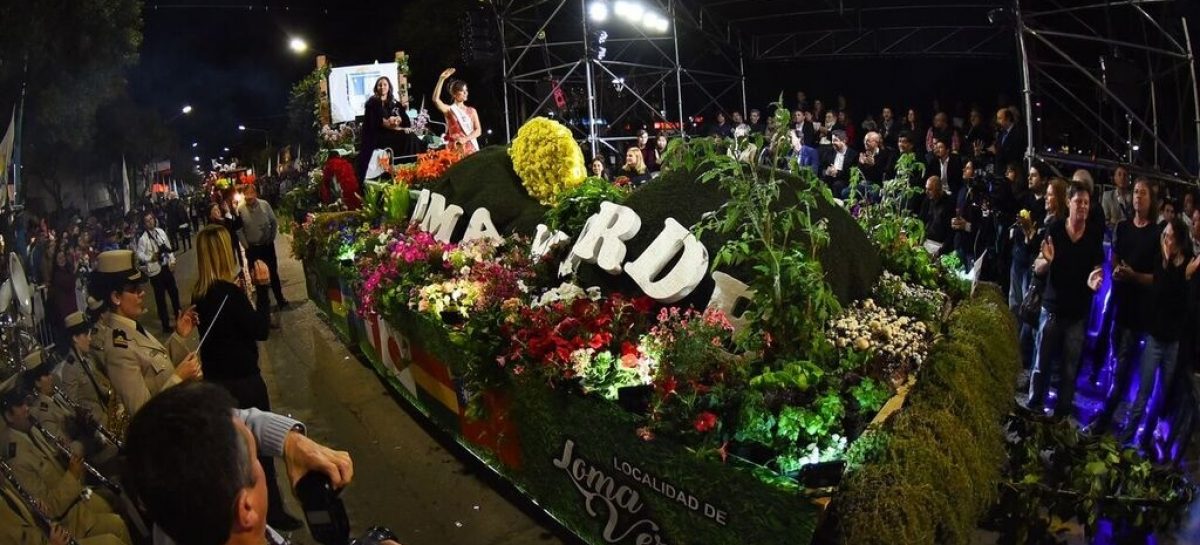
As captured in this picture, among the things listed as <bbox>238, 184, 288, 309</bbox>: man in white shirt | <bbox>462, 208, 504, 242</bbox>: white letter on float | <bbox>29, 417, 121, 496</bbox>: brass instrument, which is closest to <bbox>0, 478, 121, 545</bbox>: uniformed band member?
<bbox>29, 417, 121, 496</bbox>: brass instrument

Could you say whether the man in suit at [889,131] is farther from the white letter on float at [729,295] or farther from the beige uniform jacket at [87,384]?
the beige uniform jacket at [87,384]

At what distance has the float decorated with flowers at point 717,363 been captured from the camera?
142 inches

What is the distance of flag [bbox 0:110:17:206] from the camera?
10.9ft

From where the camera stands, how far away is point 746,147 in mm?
4852

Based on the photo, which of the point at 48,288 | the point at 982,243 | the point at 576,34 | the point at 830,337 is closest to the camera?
the point at 48,288

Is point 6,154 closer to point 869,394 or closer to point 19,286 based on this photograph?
point 19,286

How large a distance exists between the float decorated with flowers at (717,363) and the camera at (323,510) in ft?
6.26

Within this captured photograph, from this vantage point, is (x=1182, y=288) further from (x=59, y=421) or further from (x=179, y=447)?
(x=59, y=421)

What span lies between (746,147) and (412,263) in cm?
324

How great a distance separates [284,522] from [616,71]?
14.1 metres

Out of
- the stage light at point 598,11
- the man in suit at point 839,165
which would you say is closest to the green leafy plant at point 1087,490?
the man in suit at point 839,165

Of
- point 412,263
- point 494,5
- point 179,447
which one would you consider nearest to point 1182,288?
point 412,263

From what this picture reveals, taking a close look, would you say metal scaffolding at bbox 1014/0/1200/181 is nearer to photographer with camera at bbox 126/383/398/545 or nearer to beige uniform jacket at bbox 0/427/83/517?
photographer with camera at bbox 126/383/398/545

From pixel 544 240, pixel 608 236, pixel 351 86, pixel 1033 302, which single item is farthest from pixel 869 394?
pixel 351 86
